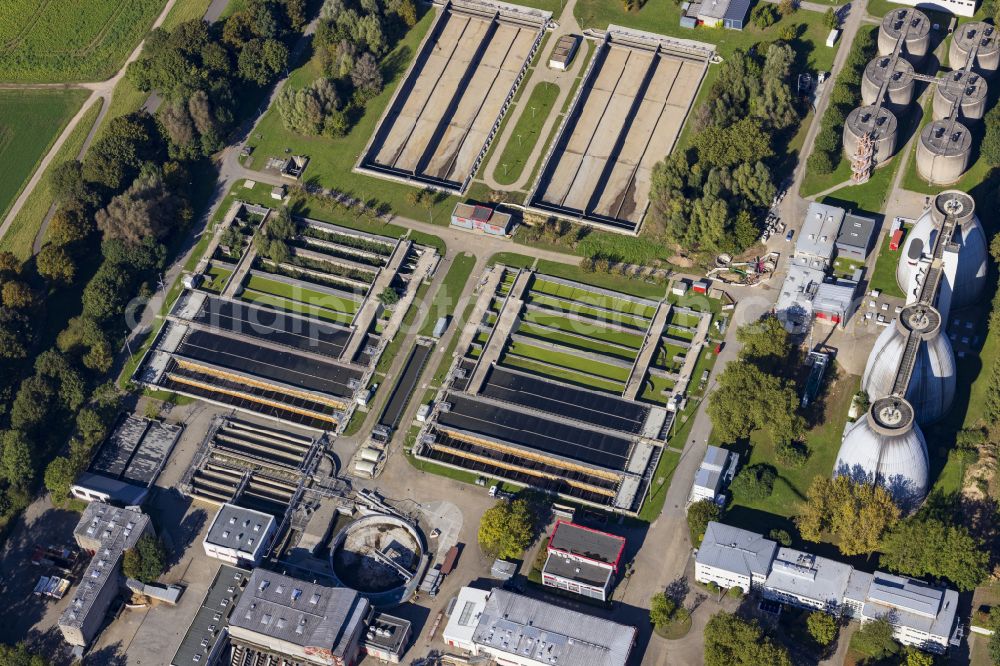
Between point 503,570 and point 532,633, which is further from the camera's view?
point 503,570

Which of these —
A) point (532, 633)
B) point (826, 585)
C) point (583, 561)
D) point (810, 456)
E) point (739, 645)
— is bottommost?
point (532, 633)

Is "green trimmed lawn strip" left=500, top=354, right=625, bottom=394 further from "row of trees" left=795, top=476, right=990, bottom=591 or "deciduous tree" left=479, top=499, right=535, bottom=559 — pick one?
"row of trees" left=795, top=476, right=990, bottom=591

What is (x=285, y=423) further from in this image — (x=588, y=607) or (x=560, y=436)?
(x=588, y=607)

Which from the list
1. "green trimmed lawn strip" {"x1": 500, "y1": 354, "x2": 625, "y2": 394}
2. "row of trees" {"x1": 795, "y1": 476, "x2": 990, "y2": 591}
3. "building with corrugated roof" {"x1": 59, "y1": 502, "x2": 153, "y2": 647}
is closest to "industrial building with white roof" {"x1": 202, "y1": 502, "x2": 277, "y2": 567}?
"building with corrugated roof" {"x1": 59, "y1": 502, "x2": 153, "y2": 647}

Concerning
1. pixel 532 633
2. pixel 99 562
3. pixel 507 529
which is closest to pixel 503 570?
pixel 507 529

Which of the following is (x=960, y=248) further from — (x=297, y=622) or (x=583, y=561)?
(x=297, y=622)

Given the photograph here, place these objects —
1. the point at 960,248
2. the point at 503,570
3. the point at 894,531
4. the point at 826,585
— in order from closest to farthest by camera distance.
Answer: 1. the point at 826,585
2. the point at 894,531
3. the point at 503,570
4. the point at 960,248
